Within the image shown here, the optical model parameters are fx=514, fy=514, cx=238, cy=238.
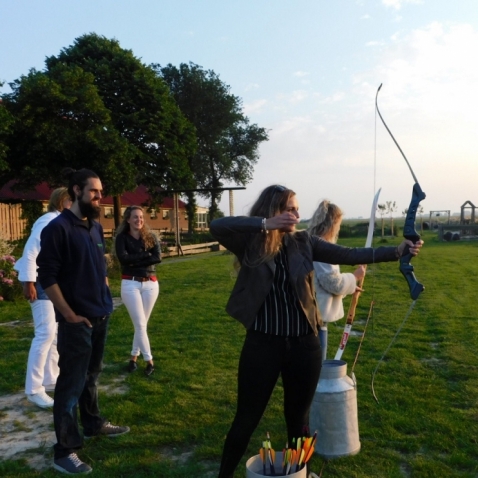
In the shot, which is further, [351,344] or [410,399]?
[351,344]

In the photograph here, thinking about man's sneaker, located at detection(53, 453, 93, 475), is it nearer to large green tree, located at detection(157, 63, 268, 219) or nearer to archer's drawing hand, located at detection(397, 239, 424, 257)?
archer's drawing hand, located at detection(397, 239, 424, 257)

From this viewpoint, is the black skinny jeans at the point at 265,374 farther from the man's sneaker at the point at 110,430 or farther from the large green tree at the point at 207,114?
the large green tree at the point at 207,114

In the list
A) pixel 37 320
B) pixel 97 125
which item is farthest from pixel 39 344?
pixel 97 125

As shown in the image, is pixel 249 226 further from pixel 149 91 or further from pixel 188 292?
pixel 149 91

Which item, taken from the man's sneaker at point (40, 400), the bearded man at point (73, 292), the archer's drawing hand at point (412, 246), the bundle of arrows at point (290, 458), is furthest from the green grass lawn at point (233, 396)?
the archer's drawing hand at point (412, 246)

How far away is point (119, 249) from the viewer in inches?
213

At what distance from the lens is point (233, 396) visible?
497cm

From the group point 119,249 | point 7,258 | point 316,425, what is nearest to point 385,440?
point 316,425

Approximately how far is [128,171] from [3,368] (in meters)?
16.9

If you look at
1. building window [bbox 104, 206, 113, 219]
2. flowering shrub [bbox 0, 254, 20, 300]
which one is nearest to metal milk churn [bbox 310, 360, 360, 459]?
flowering shrub [bbox 0, 254, 20, 300]

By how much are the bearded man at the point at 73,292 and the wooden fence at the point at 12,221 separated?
63.0ft

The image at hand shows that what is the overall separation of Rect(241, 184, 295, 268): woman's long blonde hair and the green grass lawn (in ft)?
0.83

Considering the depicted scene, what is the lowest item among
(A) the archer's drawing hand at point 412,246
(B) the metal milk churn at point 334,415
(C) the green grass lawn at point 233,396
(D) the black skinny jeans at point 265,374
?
(C) the green grass lawn at point 233,396

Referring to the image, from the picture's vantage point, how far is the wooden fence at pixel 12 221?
21375 mm
